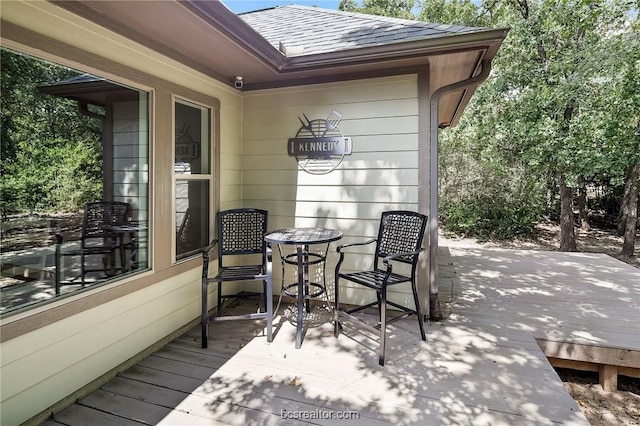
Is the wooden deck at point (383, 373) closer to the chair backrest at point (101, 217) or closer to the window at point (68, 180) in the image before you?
the window at point (68, 180)

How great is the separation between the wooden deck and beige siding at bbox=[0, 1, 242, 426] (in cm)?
16

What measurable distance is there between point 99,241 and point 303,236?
6.09ft

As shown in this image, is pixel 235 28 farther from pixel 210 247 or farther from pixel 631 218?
pixel 631 218

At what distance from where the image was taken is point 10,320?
5.96 ft

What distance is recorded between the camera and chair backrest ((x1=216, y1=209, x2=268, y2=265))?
342cm

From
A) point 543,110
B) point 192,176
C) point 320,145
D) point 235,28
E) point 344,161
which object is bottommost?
point 192,176

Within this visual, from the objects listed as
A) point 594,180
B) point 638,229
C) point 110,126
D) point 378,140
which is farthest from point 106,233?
point 638,229

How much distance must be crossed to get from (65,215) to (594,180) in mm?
12608

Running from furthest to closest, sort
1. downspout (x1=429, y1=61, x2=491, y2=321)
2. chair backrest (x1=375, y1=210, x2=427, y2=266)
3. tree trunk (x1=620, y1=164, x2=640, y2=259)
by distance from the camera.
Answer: tree trunk (x1=620, y1=164, x2=640, y2=259) → downspout (x1=429, y1=61, x2=491, y2=321) → chair backrest (x1=375, y1=210, x2=427, y2=266)

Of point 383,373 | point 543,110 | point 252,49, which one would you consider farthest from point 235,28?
point 543,110

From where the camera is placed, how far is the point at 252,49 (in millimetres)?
2736

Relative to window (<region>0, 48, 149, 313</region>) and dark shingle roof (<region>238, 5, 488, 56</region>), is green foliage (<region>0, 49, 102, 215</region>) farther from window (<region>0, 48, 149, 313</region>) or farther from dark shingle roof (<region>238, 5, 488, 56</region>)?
dark shingle roof (<region>238, 5, 488, 56</region>)

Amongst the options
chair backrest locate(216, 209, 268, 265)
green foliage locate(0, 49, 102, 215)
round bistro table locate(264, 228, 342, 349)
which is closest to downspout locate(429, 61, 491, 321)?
round bistro table locate(264, 228, 342, 349)

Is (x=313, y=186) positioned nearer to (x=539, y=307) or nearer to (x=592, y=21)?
(x=539, y=307)
